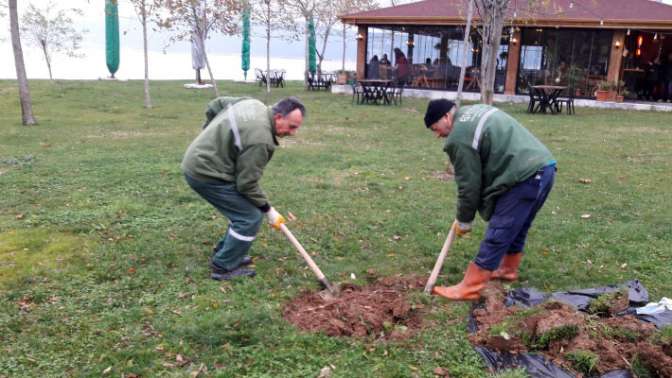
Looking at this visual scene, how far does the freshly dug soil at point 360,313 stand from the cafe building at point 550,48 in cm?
1681

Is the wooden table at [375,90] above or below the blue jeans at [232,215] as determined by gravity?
above

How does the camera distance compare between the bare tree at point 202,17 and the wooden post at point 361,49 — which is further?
the wooden post at point 361,49

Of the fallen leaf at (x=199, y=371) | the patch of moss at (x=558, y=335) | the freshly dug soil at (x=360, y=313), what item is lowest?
the fallen leaf at (x=199, y=371)

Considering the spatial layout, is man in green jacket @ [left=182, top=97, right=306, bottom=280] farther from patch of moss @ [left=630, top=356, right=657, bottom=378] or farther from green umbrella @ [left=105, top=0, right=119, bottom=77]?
green umbrella @ [left=105, top=0, right=119, bottom=77]

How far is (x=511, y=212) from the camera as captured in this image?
3807 mm

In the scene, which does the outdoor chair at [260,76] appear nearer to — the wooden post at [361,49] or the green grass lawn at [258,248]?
the wooden post at [361,49]

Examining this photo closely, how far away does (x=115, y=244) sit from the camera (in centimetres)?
498

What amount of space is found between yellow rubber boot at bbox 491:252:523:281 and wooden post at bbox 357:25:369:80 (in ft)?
67.9

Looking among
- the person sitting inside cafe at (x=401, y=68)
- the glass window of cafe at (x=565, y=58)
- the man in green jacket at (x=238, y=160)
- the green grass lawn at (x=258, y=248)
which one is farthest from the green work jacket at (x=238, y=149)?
the person sitting inside cafe at (x=401, y=68)

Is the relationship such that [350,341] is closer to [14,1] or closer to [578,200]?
[578,200]

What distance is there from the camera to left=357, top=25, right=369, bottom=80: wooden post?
23.9m

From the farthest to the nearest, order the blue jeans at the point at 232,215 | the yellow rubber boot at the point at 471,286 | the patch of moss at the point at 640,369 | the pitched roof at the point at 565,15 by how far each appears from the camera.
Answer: the pitched roof at the point at 565,15
the blue jeans at the point at 232,215
the yellow rubber boot at the point at 471,286
the patch of moss at the point at 640,369

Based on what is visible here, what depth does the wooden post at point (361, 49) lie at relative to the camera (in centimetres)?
2391

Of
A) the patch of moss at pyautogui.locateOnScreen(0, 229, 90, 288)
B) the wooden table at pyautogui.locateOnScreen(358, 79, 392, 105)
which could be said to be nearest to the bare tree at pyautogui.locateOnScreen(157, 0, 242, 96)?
the wooden table at pyautogui.locateOnScreen(358, 79, 392, 105)
